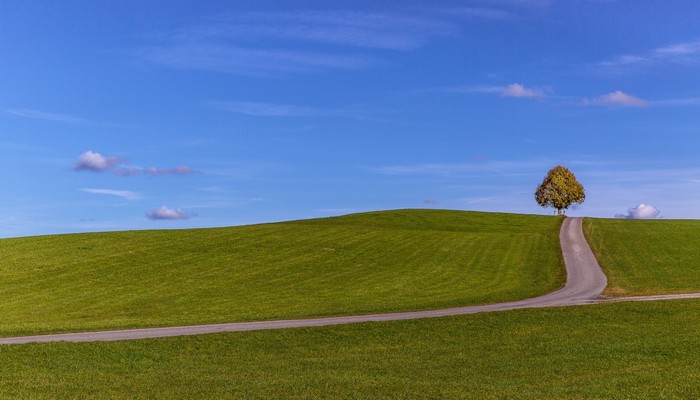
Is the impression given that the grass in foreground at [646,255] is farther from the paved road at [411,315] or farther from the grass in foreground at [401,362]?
the grass in foreground at [401,362]

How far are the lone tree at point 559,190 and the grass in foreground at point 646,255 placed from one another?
109 feet

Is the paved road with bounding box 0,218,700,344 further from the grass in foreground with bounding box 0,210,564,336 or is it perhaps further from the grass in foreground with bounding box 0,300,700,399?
the grass in foreground with bounding box 0,300,700,399

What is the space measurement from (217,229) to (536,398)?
6472 centimetres

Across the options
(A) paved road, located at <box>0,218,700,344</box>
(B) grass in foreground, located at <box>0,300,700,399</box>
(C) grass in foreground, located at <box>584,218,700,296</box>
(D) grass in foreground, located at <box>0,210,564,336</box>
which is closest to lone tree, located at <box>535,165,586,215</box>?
(C) grass in foreground, located at <box>584,218,700,296</box>

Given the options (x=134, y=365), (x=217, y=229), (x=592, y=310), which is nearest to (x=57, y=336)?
(x=134, y=365)

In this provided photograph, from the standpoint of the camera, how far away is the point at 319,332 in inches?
1096

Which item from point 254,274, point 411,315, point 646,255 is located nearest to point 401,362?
point 411,315

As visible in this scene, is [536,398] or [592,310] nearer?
[536,398]

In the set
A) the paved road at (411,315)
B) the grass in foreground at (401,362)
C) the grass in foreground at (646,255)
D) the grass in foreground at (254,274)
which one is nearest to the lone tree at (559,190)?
the grass in foreground at (646,255)

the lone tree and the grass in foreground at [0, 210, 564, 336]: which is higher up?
the lone tree

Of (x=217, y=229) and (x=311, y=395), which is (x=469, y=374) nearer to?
(x=311, y=395)

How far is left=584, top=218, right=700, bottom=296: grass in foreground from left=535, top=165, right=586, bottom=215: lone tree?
3327 centimetres

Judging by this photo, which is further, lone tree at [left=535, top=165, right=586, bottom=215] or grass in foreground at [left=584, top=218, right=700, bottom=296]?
lone tree at [left=535, top=165, right=586, bottom=215]

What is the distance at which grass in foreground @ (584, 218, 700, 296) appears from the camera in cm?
4666
